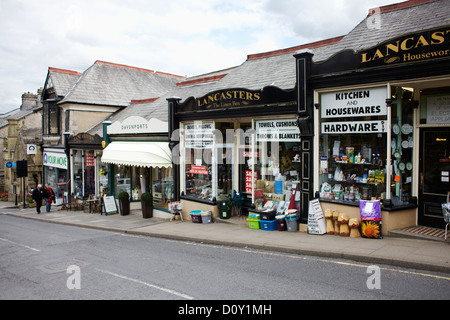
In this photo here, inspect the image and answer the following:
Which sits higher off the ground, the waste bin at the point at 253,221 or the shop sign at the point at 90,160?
the shop sign at the point at 90,160

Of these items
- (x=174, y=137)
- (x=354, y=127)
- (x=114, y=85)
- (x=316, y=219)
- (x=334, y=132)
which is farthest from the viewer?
(x=114, y=85)

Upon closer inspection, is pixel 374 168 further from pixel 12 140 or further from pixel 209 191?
pixel 12 140

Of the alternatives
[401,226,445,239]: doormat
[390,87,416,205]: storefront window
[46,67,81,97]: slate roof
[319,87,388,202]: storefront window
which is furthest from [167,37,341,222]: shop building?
[46,67,81,97]: slate roof

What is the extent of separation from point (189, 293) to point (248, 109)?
25.9ft

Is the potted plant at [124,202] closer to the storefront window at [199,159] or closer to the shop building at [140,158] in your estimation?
the shop building at [140,158]

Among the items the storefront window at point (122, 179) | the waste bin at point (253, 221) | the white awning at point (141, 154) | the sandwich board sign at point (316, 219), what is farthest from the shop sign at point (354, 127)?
the storefront window at point (122, 179)

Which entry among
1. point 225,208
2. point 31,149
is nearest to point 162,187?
point 225,208

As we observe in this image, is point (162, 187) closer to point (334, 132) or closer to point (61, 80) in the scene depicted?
point (334, 132)

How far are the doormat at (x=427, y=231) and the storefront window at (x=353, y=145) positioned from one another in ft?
3.74

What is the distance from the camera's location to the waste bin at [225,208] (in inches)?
553

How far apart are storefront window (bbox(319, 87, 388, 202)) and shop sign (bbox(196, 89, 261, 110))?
2.66 meters

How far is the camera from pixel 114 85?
26859 millimetres

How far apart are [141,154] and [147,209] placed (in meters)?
2.62
